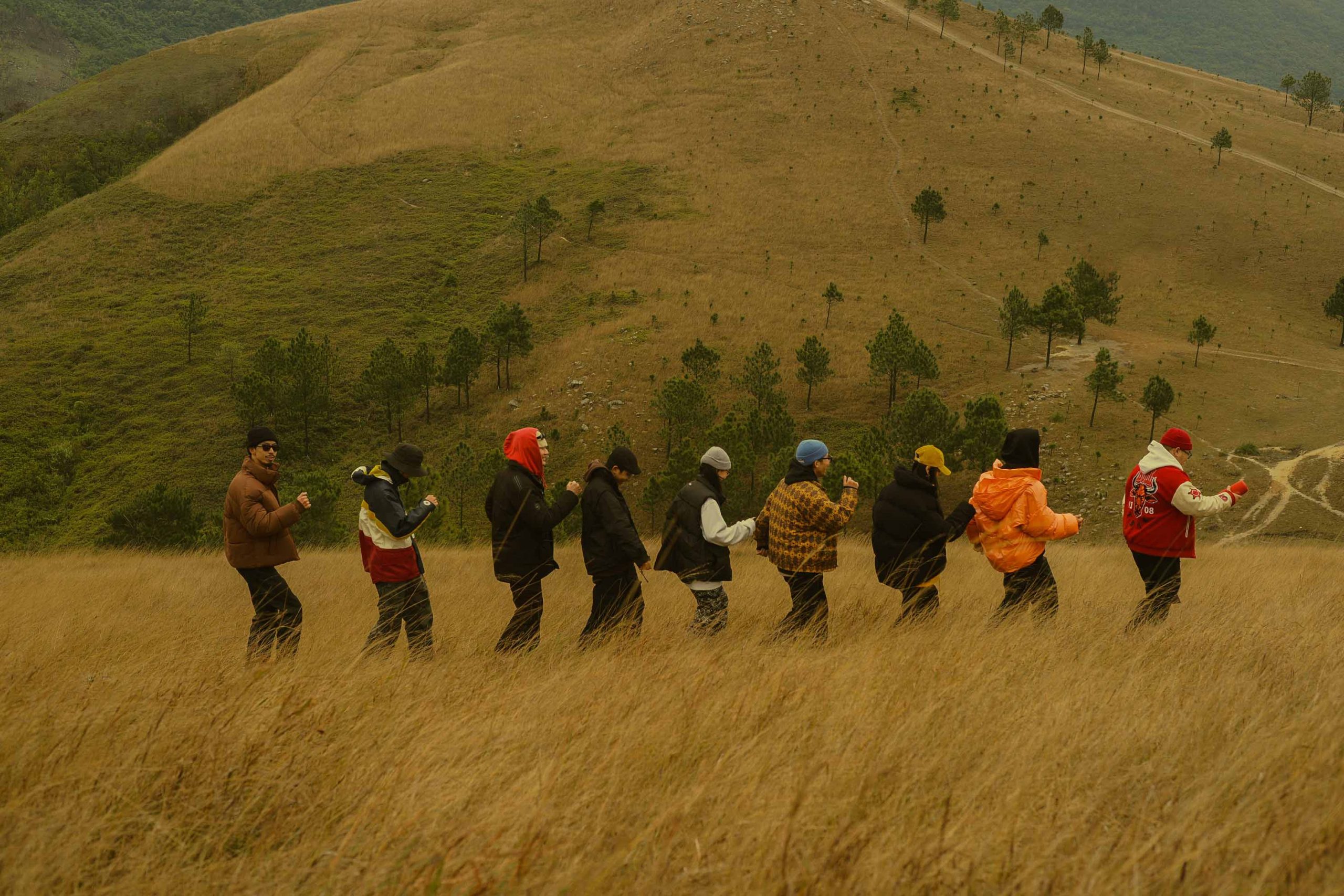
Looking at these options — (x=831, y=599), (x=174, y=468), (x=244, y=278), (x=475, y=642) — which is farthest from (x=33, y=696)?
(x=244, y=278)

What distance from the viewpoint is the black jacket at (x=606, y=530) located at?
7.09 metres

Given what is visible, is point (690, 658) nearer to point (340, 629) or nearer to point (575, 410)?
point (340, 629)

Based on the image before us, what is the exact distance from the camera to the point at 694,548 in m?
7.22

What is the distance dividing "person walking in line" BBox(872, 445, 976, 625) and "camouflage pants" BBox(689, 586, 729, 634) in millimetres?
1405

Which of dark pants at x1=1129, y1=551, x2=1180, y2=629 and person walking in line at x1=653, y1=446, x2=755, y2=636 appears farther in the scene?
person walking in line at x1=653, y1=446, x2=755, y2=636

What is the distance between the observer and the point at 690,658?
5.25m

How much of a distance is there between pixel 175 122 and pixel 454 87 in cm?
3376

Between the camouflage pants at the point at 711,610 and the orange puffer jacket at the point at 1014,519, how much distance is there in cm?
224

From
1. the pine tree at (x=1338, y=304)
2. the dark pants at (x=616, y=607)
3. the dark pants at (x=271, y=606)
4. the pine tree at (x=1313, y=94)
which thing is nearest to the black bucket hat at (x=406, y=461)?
the dark pants at (x=271, y=606)

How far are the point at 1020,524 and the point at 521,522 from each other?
13.9 feet

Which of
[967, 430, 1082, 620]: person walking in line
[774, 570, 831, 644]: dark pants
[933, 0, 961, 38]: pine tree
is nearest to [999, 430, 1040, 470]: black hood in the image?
[967, 430, 1082, 620]: person walking in line

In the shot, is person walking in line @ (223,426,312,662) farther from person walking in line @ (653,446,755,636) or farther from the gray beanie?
the gray beanie

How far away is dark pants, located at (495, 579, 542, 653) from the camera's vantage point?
6.93 meters

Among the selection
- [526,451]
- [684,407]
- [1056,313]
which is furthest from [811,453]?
[1056,313]
